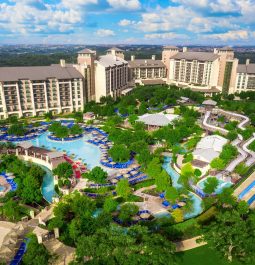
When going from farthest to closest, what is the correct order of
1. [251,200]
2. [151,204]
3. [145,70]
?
[145,70] → [251,200] → [151,204]

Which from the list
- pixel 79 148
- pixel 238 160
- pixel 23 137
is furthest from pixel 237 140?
pixel 23 137

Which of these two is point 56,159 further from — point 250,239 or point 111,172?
point 250,239

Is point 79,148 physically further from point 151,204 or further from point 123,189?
point 151,204

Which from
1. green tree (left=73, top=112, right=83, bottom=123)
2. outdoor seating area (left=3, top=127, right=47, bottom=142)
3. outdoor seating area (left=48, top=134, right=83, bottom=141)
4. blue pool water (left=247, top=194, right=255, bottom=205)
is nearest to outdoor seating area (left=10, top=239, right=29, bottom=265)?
blue pool water (left=247, top=194, right=255, bottom=205)

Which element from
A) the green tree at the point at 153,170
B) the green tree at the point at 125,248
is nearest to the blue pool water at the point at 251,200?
the green tree at the point at 153,170

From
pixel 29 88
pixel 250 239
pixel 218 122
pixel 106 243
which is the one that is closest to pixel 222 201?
pixel 250 239
